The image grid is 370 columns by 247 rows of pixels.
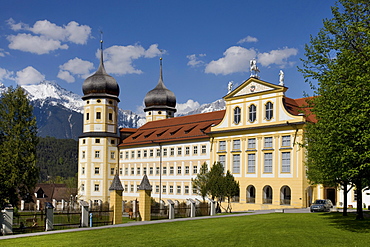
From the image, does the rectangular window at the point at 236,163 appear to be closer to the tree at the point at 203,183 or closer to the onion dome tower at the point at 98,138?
the tree at the point at 203,183

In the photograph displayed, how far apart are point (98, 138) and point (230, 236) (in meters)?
53.2

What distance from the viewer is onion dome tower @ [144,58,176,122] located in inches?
3408

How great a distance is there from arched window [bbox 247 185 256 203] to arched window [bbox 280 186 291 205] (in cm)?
353

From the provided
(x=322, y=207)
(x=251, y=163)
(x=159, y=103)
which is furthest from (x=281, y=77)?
(x=159, y=103)

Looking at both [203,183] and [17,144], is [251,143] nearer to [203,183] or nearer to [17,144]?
[203,183]

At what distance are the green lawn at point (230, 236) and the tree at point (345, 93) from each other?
2.98m

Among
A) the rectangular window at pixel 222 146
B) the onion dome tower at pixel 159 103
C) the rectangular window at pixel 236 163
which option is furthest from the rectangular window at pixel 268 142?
the onion dome tower at pixel 159 103

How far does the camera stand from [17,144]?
36.3 m

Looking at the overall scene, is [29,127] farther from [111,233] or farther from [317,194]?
[317,194]

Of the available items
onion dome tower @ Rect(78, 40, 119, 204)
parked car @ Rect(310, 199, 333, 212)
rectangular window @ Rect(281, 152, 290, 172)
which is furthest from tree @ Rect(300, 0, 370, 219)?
onion dome tower @ Rect(78, 40, 119, 204)

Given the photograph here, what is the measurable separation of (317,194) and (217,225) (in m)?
24.2

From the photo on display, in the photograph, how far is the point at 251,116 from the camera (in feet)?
172

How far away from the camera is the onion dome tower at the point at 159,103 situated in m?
86.6

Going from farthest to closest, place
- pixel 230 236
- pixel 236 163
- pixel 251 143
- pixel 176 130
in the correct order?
pixel 176 130, pixel 236 163, pixel 251 143, pixel 230 236
